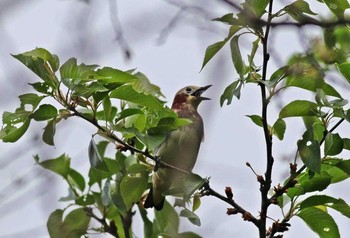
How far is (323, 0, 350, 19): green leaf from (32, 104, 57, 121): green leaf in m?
1.65

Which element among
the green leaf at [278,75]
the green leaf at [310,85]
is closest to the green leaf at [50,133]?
the green leaf at [278,75]

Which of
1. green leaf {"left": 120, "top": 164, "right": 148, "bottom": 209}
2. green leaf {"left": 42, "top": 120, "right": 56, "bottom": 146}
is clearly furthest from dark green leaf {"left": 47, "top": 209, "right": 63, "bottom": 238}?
green leaf {"left": 42, "top": 120, "right": 56, "bottom": 146}

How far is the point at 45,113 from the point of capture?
4555mm

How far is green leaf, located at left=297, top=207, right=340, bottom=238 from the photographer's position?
491 centimetres

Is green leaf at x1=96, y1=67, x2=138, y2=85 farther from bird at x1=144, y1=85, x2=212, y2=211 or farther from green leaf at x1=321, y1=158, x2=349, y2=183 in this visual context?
green leaf at x1=321, y1=158, x2=349, y2=183

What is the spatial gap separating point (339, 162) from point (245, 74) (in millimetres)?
774

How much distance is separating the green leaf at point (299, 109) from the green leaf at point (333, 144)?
167 mm

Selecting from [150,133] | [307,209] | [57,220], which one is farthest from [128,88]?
[57,220]

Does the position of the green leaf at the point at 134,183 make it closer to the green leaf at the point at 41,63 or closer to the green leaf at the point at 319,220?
the green leaf at the point at 41,63

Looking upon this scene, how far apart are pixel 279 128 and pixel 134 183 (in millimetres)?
976

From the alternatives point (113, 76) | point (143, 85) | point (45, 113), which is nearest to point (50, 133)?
point (45, 113)

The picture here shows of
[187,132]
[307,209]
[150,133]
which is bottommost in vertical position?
[307,209]

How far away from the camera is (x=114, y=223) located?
5.89m

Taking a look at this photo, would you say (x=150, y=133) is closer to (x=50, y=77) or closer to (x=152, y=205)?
(x=50, y=77)
